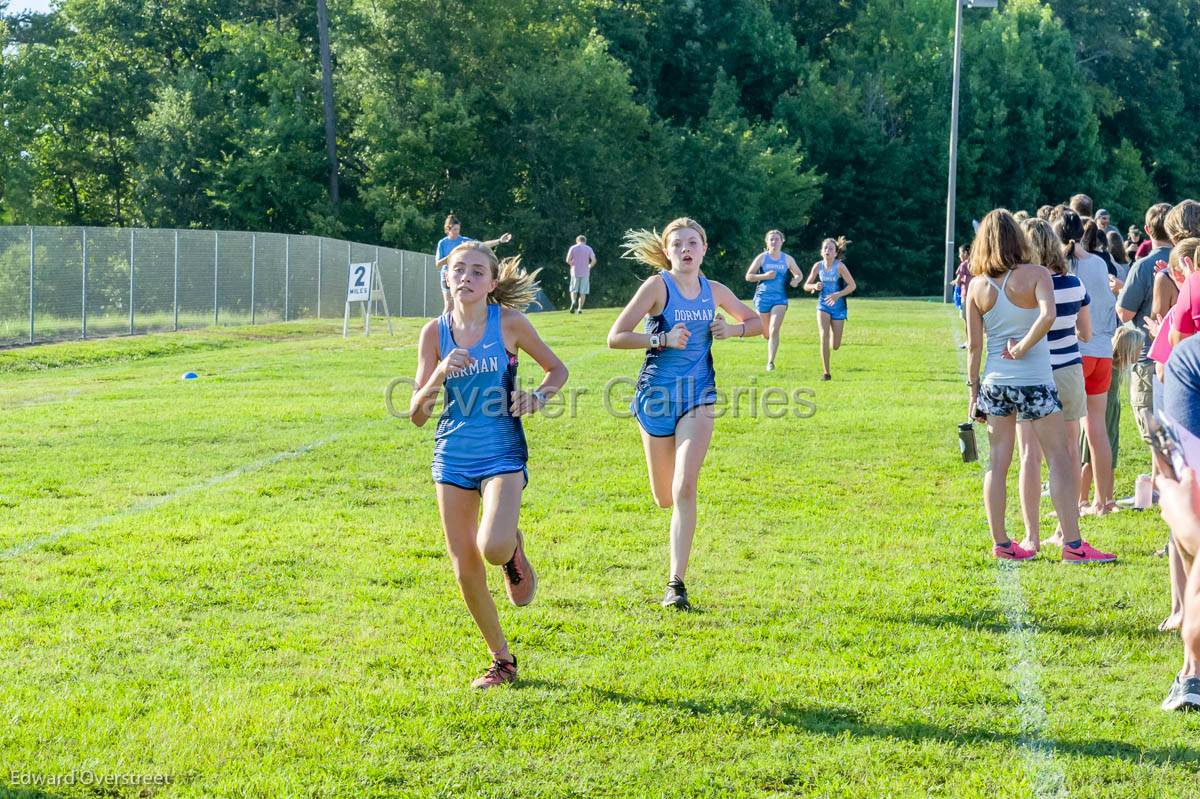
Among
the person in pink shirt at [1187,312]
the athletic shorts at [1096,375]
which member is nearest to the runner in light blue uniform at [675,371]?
the person in pink shirt at [1187,312]

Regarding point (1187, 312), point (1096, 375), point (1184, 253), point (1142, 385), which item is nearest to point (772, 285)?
point (1096, 375)

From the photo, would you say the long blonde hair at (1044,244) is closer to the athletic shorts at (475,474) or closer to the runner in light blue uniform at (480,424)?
the runner in light blue uniform at (480,424)

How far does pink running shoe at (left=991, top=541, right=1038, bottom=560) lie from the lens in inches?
331

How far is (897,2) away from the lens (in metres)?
73.9

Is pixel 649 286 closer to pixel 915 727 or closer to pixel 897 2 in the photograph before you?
pixel 915 727

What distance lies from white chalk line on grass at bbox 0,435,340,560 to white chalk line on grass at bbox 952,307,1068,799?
5.65 meters

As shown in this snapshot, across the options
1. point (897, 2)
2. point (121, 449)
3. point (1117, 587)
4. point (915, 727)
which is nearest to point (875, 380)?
point (121, 449)

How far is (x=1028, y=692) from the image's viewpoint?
19.4 feet

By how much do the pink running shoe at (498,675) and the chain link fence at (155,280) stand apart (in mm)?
21619

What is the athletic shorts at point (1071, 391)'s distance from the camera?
8727 mm

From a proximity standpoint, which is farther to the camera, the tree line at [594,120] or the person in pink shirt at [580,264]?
the tree line at [594,120]

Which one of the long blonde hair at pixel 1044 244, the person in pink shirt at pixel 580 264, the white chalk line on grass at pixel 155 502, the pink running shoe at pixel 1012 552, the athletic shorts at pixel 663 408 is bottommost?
the white chalk line on grass at pixel 155 502

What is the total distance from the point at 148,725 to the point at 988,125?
67262 millimetres

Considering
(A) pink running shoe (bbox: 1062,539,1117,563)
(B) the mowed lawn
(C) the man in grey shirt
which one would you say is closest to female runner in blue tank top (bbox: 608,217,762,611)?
(B) the mowed lawn
